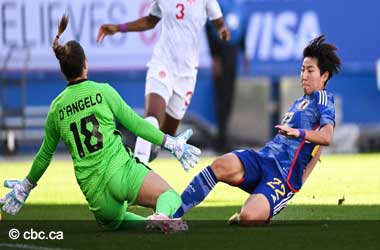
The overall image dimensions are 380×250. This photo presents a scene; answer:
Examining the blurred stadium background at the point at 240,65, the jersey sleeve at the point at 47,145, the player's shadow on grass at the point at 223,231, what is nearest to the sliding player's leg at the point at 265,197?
the player's shadow on grass at the point at 223,231

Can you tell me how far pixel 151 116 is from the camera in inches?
497

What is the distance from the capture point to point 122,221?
909cm

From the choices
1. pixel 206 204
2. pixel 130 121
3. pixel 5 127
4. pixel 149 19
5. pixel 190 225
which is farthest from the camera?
pixel 5 127

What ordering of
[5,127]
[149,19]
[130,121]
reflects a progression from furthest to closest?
[5,127] < [149,19] < [130,121]

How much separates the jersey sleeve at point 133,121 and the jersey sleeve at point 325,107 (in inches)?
51.1

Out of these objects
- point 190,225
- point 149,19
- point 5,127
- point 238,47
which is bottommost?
point 5,127

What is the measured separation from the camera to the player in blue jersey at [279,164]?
9297mm

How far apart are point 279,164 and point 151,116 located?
334 cm

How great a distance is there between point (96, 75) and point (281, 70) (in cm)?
Result: 363

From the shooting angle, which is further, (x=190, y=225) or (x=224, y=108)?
(x=224, y=108)

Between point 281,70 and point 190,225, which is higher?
point 190,225

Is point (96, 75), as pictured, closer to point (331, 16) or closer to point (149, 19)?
point (331, 16)

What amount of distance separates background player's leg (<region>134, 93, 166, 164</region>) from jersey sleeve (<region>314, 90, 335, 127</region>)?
124 inches

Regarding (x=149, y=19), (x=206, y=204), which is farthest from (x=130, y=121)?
(x=149, y=19)
